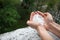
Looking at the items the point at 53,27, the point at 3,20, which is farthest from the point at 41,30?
the point at 3,20

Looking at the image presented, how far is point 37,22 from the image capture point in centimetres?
144

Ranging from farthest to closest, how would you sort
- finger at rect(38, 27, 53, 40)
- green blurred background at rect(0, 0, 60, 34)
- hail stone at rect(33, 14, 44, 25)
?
green blurred background at rect(0, 0, 60, 34) → hail stone at rect(33, 14, 44, 25) → finger at rect(38, 27, 53, 40)

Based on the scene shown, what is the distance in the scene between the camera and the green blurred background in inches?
152

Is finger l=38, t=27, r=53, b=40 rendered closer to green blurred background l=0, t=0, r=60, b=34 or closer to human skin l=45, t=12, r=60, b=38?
human skin l=45, t=12, r=60, b=38

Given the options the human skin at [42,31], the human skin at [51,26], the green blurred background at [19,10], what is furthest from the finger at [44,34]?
the green blurred background at [19,10]

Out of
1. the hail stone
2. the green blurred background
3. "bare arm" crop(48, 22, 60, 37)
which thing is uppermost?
the green blurred background

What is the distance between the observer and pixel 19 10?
15.0 ft

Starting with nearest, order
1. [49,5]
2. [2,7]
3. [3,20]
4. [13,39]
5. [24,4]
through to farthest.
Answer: [13,39]
[3,20]
[2,7]
[49,5]
[24,4]

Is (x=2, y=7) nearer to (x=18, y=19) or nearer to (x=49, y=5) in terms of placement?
(x=18, y=19)

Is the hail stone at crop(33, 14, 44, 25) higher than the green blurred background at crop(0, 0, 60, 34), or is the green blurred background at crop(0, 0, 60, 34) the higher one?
the green blurred background at crop(0, 0, 60, 34)

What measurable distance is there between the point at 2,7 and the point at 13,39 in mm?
2337

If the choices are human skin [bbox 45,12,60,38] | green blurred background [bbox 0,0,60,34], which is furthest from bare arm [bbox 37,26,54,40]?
green blurred background [bbox 0,0,60,34]

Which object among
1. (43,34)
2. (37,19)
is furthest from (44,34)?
(37,19)

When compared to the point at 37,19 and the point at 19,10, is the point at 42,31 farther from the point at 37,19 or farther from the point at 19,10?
the point at 19,10
